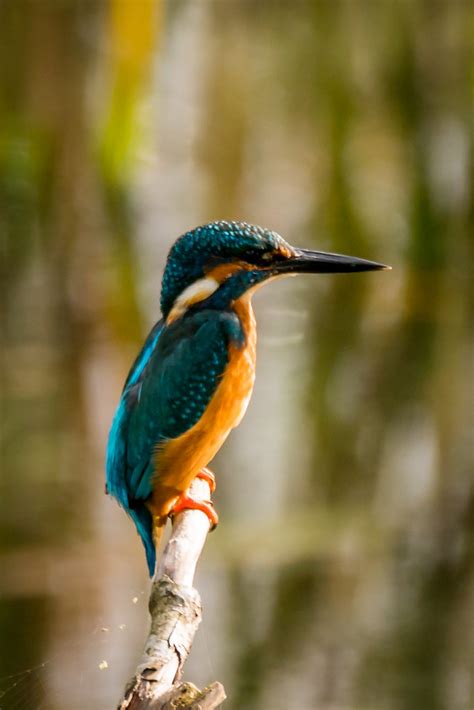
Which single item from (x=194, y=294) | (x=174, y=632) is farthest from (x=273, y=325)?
(x=174, y=632)

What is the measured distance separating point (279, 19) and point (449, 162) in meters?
1.02

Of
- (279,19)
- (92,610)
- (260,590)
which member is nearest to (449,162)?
(279,19)

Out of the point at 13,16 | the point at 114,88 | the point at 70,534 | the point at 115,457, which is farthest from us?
the point at 70,534

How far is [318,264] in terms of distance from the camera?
2553mm

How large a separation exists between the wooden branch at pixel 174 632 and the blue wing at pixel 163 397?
4.9 inches

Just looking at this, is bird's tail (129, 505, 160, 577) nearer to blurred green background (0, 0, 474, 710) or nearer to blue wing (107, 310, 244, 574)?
blue wing (107, 310, 244, 574)

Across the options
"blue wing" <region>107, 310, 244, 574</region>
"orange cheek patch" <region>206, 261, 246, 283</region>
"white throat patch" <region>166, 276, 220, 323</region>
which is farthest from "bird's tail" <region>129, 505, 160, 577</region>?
"orange cheek patch" <region>206, 261, 246, 283</region>

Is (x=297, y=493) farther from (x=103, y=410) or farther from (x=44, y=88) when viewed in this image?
(x=44, y=88)

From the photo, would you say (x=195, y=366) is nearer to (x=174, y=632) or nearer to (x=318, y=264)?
(x=318, y=264)

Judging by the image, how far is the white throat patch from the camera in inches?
Result: 101

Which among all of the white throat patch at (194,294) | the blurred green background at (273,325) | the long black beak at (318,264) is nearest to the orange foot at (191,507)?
the white throat patch at (194,294)

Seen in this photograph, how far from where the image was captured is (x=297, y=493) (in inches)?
199

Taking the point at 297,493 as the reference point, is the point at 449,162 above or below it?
above

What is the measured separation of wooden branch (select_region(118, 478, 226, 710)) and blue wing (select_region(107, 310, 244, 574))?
123 mm
